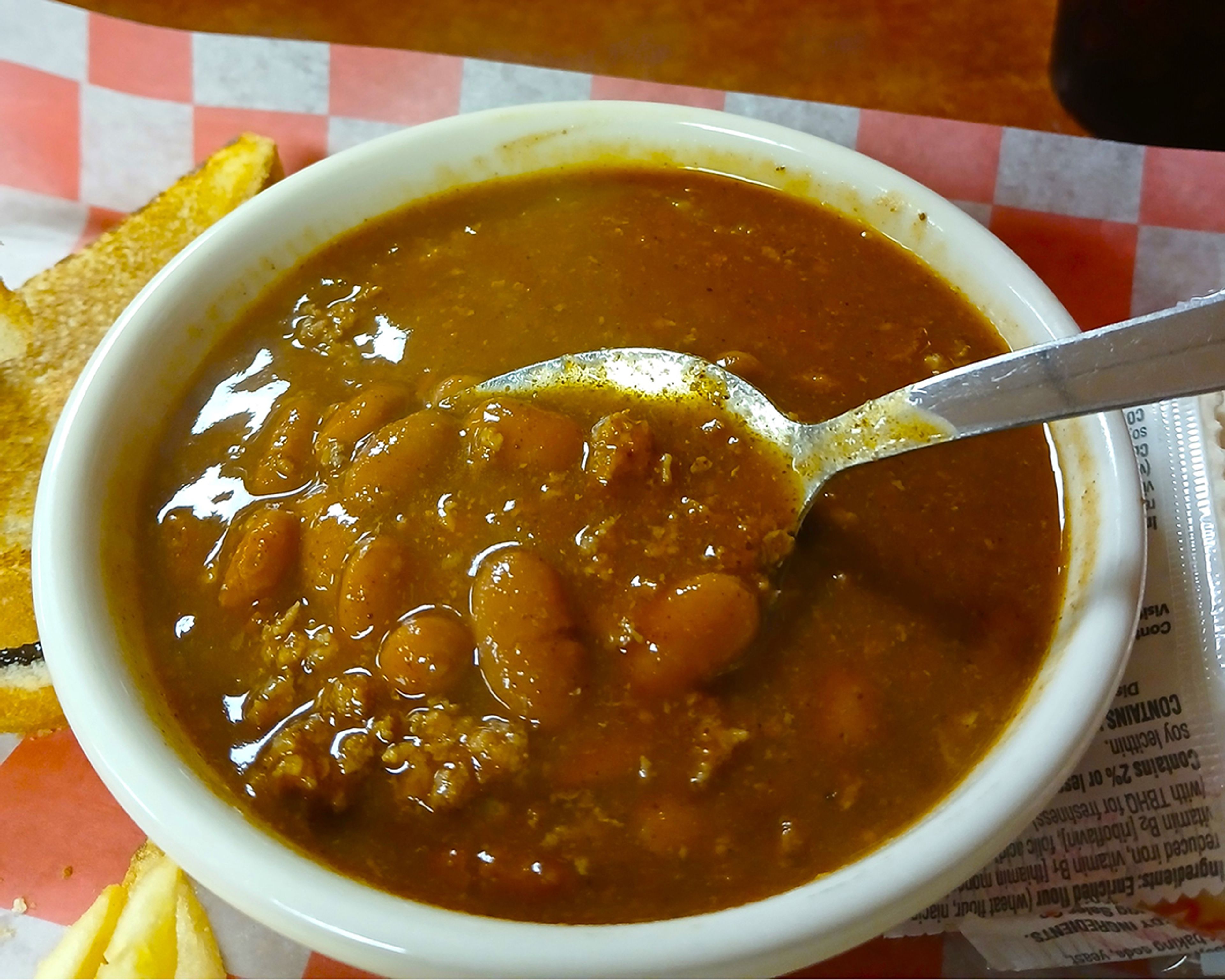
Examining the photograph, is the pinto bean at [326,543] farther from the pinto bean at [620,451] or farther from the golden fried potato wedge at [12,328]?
the golden fried potato wedge at [12,328]

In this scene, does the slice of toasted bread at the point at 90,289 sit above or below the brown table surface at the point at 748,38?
below

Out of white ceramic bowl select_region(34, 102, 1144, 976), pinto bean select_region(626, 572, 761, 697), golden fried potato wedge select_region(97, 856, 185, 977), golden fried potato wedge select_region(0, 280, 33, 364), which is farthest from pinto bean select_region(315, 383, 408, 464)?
golden fried potato wedge select_region(0, 280, 33, 364)

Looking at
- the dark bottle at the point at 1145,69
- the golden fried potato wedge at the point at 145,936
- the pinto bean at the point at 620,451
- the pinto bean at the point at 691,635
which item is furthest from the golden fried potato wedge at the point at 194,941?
the dark bottle at the point at 1145,69

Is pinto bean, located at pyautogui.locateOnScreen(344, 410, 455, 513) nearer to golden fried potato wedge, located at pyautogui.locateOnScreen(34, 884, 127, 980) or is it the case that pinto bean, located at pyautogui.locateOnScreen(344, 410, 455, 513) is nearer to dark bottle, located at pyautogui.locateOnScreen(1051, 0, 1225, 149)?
golden fried potato wedge, located at pyautogui.locateOnScreen(34, 884, 127, 980)

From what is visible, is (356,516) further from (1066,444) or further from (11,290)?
(11,290)

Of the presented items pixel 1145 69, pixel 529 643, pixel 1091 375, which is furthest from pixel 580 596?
pixel 1145 69

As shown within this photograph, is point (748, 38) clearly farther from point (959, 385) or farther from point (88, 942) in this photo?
point (88, 942)

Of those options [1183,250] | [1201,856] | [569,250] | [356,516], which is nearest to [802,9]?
[1183,250]
